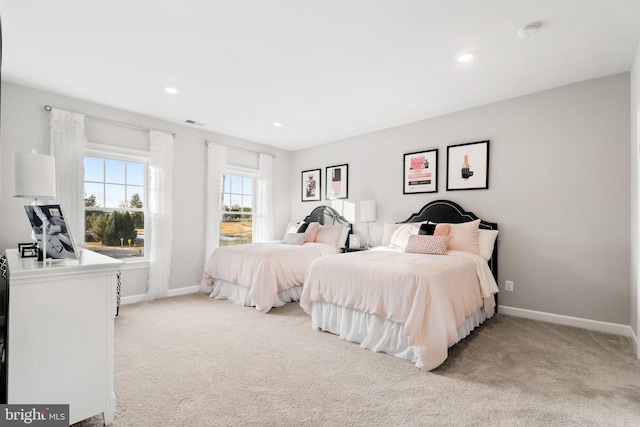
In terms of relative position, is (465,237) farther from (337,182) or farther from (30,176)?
(30,176)

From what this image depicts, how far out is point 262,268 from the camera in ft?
12.4

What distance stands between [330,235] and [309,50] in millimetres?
2988

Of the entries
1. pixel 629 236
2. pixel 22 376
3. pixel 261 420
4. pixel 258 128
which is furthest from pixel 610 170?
pixel 22 376

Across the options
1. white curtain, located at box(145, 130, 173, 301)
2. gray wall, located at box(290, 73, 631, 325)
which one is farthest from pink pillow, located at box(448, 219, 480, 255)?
white curtain, located at box(145, 130, 173, 301)

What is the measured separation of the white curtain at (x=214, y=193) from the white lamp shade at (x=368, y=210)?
7.64ft

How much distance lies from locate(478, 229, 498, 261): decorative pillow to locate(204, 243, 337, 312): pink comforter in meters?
2.15

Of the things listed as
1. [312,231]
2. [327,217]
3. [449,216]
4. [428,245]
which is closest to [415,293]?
[428,245]

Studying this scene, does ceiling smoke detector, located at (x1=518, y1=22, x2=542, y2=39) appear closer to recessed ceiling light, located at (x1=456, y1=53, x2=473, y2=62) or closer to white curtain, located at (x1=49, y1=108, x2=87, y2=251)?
recessed ceiling light, located at (x1=456, y1=53, x2=473, y2=62)

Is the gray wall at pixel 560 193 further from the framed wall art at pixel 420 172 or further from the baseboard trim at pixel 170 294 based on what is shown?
the baseboard trim at pixel 170 294

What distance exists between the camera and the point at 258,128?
482 centimetres

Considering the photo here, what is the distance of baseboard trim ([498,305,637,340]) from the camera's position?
2945mm

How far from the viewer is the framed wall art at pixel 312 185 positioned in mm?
5738

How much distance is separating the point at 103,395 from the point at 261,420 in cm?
86

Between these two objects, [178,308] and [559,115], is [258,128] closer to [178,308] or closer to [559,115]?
[178,308]
